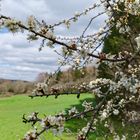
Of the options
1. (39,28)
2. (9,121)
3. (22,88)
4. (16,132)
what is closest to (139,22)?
(16,132)

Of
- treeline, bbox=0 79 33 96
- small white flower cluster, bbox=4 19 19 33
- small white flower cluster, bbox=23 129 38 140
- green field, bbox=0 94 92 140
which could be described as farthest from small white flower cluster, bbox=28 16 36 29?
treeline, bbox=0 79 33 96

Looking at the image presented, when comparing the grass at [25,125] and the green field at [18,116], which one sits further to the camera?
the green field at [18,116]

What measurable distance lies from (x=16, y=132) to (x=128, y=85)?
22.8 m

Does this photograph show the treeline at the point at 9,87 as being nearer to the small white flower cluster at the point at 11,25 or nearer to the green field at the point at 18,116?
the green field at the point at 18,116

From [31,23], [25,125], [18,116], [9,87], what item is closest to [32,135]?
[31,23]

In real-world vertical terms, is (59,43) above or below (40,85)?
above

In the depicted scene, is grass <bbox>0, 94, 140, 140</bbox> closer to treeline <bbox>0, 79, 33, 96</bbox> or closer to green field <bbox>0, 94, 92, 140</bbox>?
green field <bbox>0, 94, 92, 140</bbox>

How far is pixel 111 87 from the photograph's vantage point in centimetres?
299

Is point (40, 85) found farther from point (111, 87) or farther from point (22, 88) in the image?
point (22, 88)

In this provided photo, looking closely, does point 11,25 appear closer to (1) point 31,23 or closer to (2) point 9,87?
(1) point 31,23

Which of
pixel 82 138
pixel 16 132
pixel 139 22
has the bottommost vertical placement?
pixel 16 132

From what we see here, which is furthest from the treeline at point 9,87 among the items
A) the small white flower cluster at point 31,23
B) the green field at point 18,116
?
the small white flower cluster at point 31,23

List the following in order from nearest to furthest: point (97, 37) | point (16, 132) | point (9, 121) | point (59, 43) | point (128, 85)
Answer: point (59, 43), point (128, 85), point (97, 37), point (16, 132), point (9, 121)

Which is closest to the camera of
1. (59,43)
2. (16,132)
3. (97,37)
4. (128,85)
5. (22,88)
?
(59,43)
